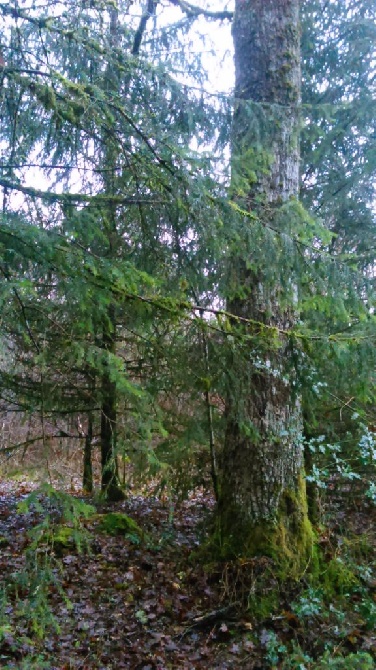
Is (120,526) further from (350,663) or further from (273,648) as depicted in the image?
(350,663)

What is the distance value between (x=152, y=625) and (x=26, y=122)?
14.4 feet

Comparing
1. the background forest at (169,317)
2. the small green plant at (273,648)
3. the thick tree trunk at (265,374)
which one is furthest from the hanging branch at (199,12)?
the small green plant at (273,648)

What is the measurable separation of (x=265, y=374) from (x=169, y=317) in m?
1.49

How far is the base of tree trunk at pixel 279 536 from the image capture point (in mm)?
5164

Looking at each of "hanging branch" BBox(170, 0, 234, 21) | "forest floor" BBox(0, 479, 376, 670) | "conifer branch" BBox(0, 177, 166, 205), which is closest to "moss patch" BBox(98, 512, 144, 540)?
"forest floor" BBox(0, 479, 376, 670)

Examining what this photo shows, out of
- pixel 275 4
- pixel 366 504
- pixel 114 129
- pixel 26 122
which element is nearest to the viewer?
pixel 114 129

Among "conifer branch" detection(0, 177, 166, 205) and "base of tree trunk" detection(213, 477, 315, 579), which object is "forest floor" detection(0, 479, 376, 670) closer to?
"base of tree trunk" detection(213, 477, 315, 579)

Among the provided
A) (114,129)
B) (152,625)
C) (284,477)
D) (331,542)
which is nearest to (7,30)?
(114,129)

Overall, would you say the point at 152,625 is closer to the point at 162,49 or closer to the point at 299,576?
the point at 299,576

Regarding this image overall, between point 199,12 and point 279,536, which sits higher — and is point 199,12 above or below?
above

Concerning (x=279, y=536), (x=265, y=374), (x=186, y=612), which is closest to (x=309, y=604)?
(x=279, y=536)

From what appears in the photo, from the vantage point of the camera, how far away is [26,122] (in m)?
4.54

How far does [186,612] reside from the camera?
501 cm

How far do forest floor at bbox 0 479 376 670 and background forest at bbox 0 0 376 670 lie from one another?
2 centimetres
